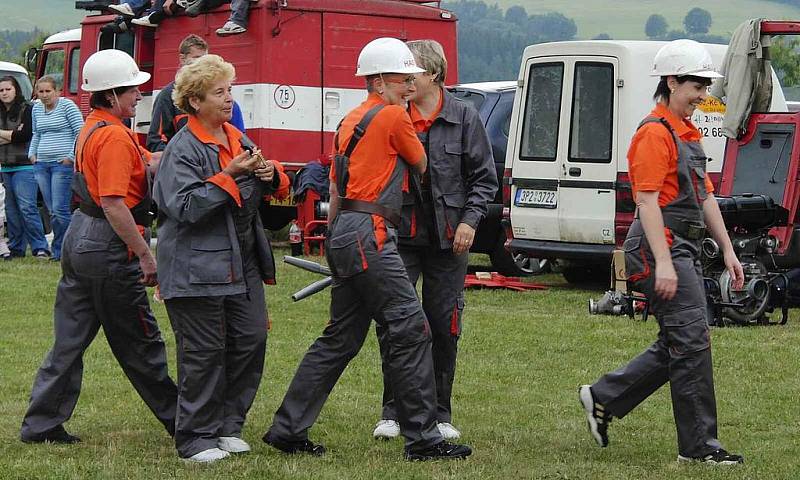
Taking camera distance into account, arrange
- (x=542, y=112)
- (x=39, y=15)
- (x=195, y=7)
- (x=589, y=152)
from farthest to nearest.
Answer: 1. (x=39, y=15)
2. (x=195, y=7)
3. (x=542, y=112)
4. (x=589, y=152)

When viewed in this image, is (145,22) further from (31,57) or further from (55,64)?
(31,57)

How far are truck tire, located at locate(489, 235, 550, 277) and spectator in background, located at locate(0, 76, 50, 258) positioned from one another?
493cm

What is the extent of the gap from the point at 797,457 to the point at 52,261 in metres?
10.6

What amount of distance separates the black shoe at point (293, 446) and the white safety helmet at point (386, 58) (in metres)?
1.61

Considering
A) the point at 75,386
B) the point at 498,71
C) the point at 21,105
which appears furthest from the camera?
the point at 498,71

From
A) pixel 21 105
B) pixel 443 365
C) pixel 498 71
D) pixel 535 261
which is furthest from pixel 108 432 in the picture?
pixel 498 71

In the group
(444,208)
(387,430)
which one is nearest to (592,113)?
(444,208)

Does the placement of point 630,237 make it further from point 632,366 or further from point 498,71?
point 498,71

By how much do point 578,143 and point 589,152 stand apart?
0.45 feet

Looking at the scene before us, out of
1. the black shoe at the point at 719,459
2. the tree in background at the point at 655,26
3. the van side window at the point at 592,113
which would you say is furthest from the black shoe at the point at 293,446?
the tree in background at the point at 655,26

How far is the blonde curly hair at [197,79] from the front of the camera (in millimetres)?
6133

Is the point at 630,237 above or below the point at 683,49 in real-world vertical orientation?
below

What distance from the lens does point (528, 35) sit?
14875cm

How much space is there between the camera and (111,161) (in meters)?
6.30
